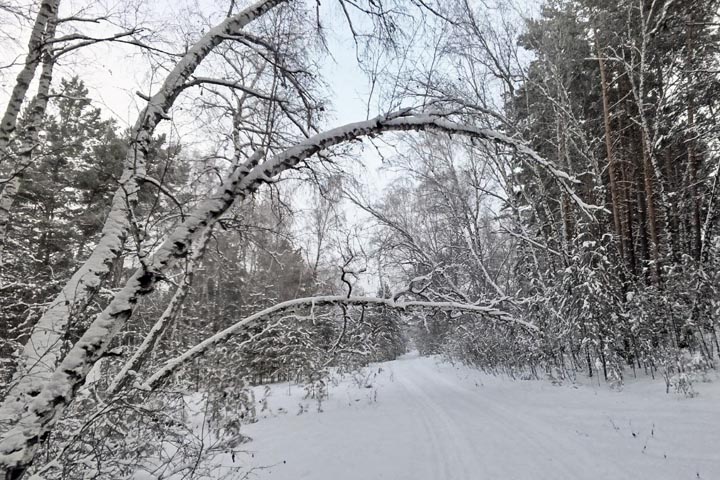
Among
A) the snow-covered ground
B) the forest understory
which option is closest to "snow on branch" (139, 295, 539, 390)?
the forest understory

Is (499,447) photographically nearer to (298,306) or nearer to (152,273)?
(298,306)

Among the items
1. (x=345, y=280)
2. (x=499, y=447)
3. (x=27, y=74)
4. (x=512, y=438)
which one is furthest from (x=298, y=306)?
(x=512, y=438)

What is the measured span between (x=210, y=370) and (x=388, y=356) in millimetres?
27968

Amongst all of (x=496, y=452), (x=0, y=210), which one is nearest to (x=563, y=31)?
(x=496, y=452)

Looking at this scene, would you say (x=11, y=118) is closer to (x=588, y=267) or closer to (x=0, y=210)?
(x=0, y=210)

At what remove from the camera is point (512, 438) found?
16.1ft

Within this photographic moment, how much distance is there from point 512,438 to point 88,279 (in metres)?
5.56

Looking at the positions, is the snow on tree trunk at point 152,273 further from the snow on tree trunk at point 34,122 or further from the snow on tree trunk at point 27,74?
the snow on tree trunk at point 34,122

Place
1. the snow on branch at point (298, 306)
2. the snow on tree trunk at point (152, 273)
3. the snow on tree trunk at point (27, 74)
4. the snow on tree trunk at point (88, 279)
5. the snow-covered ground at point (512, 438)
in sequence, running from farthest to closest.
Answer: the snow-covered ground at point (512, 438), the snow on tree trunk at point (27, 74), the snow on branch at point (298, 306), the snow on tree trunk at point (88, 279), the snow on tree trunk at point (152, 273)

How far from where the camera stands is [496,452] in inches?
176

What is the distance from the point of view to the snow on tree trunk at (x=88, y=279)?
201cm

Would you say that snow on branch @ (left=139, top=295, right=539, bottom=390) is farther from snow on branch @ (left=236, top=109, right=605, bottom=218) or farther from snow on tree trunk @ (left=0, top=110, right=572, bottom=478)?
snow on branch @ (left=236, top=109, right=605, bottom=218)

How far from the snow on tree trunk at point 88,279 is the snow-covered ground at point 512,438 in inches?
133

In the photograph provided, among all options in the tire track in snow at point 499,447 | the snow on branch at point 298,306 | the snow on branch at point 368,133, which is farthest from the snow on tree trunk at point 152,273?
the tire track in snow at point 499,447
